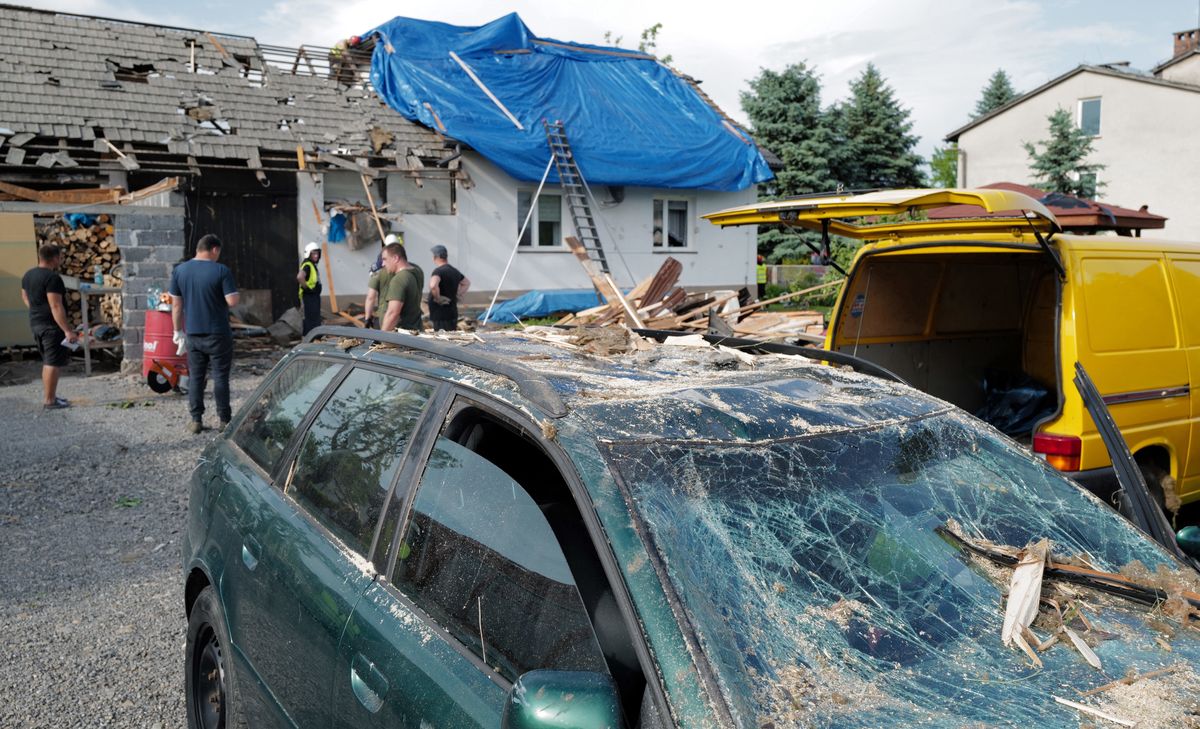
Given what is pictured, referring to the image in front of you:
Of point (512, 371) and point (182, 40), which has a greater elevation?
point (182, 40)

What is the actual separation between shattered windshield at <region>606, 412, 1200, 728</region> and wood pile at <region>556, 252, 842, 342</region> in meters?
8.91

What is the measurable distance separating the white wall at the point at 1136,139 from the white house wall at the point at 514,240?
13.2 metres

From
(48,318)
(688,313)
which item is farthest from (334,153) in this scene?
(688,313)

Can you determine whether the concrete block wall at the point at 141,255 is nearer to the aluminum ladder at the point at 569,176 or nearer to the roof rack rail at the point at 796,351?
the aluminum ladder at the point at 569,176

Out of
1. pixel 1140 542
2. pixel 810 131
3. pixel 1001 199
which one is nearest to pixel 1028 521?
pixel 1140 542

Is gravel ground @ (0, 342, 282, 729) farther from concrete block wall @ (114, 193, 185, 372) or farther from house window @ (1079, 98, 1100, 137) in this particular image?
house window @ (1079, 98, 1100, 137)

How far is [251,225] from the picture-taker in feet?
51.7

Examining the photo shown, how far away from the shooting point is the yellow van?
4.84m

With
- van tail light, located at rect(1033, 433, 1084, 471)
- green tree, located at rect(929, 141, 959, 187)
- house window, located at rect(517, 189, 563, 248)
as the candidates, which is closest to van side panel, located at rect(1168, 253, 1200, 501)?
van tail light, located at rect(1033, 433, 1084, 471)

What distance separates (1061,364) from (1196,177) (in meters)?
31.6

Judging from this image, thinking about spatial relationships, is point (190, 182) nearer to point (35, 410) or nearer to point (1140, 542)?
point (35, 410)

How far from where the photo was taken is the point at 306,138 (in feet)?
53.4

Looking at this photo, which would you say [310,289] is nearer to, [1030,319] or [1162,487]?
[1030,319]

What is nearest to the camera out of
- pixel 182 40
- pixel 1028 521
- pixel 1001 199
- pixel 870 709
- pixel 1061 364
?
pixel 870 709
